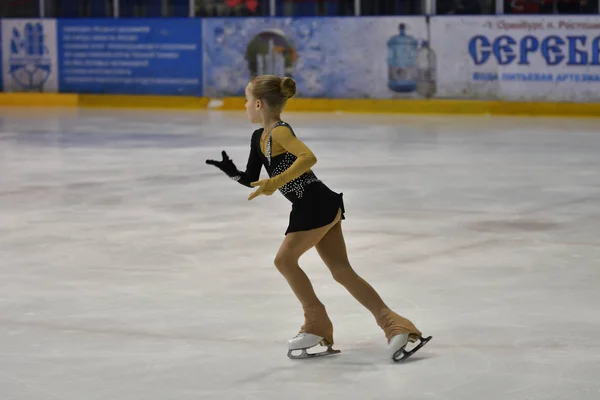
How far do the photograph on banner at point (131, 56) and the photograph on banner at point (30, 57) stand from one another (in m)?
0.19

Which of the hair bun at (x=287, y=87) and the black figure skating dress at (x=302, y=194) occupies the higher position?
the hair bun at (x=287, y=87)

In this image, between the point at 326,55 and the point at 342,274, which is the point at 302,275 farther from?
the point at 326,55

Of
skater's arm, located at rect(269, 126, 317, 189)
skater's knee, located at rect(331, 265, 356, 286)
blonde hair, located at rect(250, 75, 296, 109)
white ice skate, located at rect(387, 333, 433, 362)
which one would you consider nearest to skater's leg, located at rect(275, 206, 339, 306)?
skater's knee, located at rect(331, 265, 356, 286)

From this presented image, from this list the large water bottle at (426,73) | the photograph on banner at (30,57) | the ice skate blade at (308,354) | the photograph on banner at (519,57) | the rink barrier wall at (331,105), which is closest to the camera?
the ice skate blade at (308,354)

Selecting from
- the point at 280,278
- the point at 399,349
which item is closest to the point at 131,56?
the point at 280,278

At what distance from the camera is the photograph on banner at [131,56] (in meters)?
22.7

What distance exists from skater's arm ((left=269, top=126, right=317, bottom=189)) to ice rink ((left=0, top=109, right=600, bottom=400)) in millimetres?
734

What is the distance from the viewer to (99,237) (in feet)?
28.6

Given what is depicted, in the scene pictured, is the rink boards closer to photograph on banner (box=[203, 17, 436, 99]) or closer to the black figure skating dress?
photograph on banner (box=[203, 17, 436, 99])

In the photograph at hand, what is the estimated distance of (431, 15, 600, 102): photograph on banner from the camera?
19.5m

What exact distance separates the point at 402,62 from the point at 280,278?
45.8 ft

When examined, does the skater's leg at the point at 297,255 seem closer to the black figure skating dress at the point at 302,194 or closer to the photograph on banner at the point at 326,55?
the black figure skating dress at the point at 302,194

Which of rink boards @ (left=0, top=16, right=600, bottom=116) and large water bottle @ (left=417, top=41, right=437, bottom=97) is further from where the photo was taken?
large water bottle @ (left=417, top=41, right=437, bottom=97)

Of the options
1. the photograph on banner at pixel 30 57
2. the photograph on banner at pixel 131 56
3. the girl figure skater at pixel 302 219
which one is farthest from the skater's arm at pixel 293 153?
the photograph on banner at pixel 30 57
